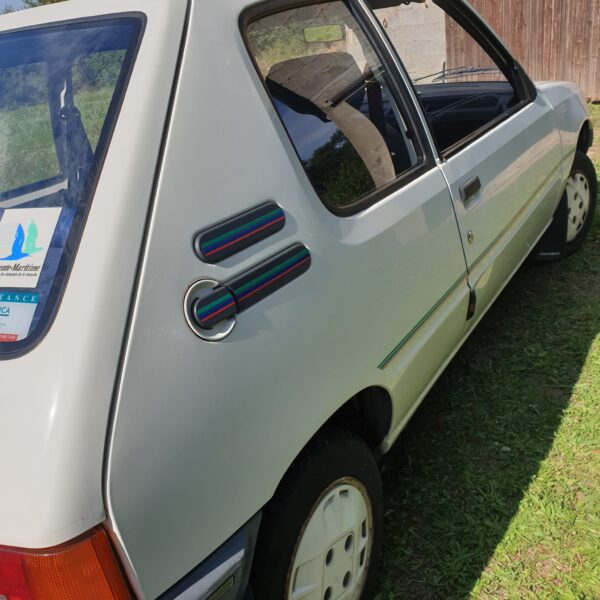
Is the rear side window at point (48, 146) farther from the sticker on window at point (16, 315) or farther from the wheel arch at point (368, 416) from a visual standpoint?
the wheel arch at point (368, 416)

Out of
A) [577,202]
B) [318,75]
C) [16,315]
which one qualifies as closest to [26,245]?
[16,315]

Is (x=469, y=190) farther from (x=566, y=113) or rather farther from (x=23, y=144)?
(x=566, y=113)

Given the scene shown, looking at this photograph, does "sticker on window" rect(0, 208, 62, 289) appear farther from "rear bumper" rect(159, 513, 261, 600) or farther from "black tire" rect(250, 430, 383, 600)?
"black tire" rect(250, 430, 383, 600)

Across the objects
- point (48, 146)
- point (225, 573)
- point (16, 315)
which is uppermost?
point (48, 146)

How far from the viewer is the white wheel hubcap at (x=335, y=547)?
1591mm

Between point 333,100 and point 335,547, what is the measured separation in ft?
4.40

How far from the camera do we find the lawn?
2086 mm

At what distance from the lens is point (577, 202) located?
4.09 m

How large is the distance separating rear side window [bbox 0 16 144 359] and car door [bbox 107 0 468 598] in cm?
16

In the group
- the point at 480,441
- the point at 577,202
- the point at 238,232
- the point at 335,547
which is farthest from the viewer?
the point at 577,202

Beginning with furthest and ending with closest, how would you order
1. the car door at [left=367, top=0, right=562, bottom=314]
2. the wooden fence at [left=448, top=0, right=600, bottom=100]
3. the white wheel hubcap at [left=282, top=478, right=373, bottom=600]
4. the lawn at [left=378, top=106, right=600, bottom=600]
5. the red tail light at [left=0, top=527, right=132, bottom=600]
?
the wooden fence at [left=448, top=0, right=600, bottom=100] → the car door at [left=367, top=0, right=562, bottom=314] → the lawn at [left=378, top=106, right=600, bottom=600] → the white wheel hubcap at [left=282, top=478, right=373, bottom=600] → the red tail light at [left=0, top=527, right=132, bottom=600]

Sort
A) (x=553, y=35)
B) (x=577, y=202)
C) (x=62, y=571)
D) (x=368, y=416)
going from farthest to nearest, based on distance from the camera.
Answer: (x=553, y=35), (x=577, y=202), (x=368, y=416), (x=62, y=571)

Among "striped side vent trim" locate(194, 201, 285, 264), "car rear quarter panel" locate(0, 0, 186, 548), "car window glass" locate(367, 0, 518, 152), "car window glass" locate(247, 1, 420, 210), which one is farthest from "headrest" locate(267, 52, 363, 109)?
"car rear quarter panel" locate(0, 0, 186, 548)

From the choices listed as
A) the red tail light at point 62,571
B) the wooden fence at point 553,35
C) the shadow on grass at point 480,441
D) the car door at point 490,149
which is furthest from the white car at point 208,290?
the wooden fence at point 553,35
